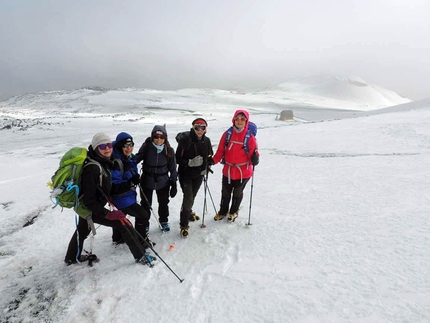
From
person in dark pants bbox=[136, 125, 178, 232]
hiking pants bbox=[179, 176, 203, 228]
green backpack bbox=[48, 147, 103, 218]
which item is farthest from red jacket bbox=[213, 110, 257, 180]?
green backpack bbox=[48, 147, 103, 218]

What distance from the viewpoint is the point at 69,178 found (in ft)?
10.4

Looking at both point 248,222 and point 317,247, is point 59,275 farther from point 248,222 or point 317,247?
point 317,247

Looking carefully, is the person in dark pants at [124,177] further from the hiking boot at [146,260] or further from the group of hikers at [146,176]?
the hiking boot at [146,260]

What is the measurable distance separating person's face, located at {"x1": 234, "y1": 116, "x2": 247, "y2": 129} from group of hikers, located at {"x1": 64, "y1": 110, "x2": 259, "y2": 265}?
16 millimetres

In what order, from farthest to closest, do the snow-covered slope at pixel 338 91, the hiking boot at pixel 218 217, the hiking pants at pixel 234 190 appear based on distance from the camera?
1. the snow-covered slope at pixel 338 91
2. the hiking boot at pixel 218 217
3. the hiking pants at pixel 234 190

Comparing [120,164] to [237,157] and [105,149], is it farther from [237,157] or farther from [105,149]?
[237,157]

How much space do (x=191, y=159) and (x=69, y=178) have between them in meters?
1.75

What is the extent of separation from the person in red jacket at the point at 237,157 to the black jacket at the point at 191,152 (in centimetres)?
23

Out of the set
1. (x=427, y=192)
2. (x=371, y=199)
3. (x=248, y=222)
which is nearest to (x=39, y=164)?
(x=248, y=222)

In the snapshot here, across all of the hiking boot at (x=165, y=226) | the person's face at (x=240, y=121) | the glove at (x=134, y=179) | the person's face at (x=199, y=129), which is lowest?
the hiking boot at (x=165, y=226)

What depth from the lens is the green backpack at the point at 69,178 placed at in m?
3.13

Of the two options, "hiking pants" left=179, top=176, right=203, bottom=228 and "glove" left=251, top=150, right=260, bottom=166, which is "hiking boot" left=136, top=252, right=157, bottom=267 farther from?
"glove" left=251, top=150, right=260, bottom=166

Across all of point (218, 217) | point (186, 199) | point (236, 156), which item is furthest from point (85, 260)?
point (236, 156)

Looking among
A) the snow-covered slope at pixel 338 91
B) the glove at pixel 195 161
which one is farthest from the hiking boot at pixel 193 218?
the snow-covered slope at pixel 338 91
